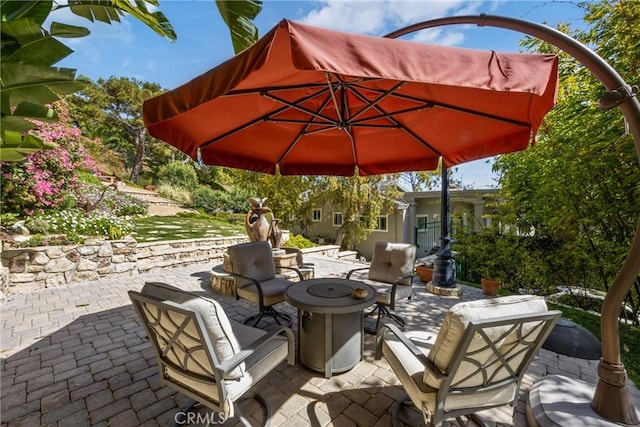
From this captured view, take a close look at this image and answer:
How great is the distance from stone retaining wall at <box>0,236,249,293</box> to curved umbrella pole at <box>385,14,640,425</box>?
26.7ft

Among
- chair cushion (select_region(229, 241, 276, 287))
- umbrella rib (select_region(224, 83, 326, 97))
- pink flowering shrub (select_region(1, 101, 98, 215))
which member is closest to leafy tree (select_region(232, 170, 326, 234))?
pink flowering shrub (select_region(1, 101, 98, 215))

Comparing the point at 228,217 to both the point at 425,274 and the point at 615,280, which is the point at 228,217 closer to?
the point at 425,274

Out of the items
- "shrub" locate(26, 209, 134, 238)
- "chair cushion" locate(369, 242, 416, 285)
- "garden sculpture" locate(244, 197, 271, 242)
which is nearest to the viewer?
"chair cushion" locate(369, 242, 416, 285)

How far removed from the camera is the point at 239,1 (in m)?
2.21

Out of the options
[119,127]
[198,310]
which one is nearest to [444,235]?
[198,310]

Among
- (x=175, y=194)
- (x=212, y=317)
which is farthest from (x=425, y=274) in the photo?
(x=175, y=194)

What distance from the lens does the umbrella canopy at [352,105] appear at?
1.37 m

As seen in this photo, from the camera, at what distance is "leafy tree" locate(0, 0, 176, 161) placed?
129cm

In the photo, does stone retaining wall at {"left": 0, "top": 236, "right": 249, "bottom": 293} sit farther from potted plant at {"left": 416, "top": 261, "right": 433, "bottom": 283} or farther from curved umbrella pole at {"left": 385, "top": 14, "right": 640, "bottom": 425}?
curved umbrella pole at {"left": 385, "top": 14, "right": 640, "bottom": 425}

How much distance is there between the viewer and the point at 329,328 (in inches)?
107

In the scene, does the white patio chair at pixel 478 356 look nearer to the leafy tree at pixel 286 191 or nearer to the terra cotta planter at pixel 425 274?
the terra cotta planter at pixel 425 274

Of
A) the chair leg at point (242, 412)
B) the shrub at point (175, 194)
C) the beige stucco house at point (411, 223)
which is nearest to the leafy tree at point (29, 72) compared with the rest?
the chair leg at point (242, 412)

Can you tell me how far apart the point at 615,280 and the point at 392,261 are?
2546mm

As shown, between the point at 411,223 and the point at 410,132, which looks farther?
the point at 411,223
